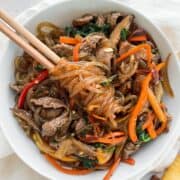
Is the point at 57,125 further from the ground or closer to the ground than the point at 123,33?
closer to the ground

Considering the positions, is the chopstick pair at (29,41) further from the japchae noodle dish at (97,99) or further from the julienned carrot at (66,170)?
the julienned carrot at (66,170)

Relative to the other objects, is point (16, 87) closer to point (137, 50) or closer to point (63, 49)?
point (63, 49)

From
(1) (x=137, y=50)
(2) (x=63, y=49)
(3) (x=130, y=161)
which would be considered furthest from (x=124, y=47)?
(3) (x=130, y=161)

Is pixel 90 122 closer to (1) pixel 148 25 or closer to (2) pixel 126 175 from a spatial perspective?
(2) pixel 126 175

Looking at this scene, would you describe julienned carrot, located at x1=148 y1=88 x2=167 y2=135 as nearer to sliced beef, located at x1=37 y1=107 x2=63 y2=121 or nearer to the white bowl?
the white bowl

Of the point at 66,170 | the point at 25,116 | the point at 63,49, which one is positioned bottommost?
the point at 66,170

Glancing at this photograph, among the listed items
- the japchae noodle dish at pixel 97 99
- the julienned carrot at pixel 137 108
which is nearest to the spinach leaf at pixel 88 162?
the japchae noodle dish at pixel 97 99
